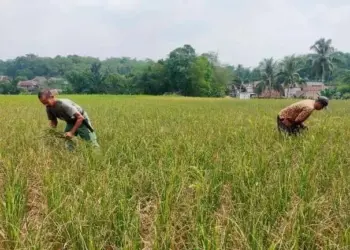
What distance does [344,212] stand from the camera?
283 cm

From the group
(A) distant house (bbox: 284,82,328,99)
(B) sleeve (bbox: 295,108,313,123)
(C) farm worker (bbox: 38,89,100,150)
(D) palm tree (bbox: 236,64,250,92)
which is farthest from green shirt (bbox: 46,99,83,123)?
(D) palm tree (bbox: 236,64,250,92)

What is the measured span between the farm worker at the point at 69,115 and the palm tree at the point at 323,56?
6553cm

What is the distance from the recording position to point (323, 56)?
64625 millimetres

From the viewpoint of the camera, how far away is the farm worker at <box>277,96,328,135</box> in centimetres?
627

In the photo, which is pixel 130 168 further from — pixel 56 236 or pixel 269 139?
pixel 269 139

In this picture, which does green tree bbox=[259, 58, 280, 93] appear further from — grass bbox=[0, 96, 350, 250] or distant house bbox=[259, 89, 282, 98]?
grass bbox=[0, 96, 350, 250]

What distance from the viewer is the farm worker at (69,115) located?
5.09m

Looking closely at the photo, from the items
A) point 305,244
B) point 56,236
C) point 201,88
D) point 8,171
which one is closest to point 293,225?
point 305,244

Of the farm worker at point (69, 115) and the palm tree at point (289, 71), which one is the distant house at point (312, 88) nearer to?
the palm tree at point (289, 71)

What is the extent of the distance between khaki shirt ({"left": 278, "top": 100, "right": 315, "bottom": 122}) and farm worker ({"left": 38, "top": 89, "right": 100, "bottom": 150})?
3.44 meters

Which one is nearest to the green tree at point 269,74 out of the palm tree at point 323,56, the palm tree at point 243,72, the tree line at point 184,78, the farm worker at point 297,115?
the tree line at point 184,78

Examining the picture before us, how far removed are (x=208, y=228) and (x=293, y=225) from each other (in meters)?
0.57

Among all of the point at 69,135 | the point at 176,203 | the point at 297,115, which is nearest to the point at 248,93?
the point at 297,115

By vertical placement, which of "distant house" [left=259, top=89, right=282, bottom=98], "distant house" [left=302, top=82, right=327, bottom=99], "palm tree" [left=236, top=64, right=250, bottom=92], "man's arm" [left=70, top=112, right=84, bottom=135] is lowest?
"man's arm" [left=70, top=112, right=84, bottom=135]
